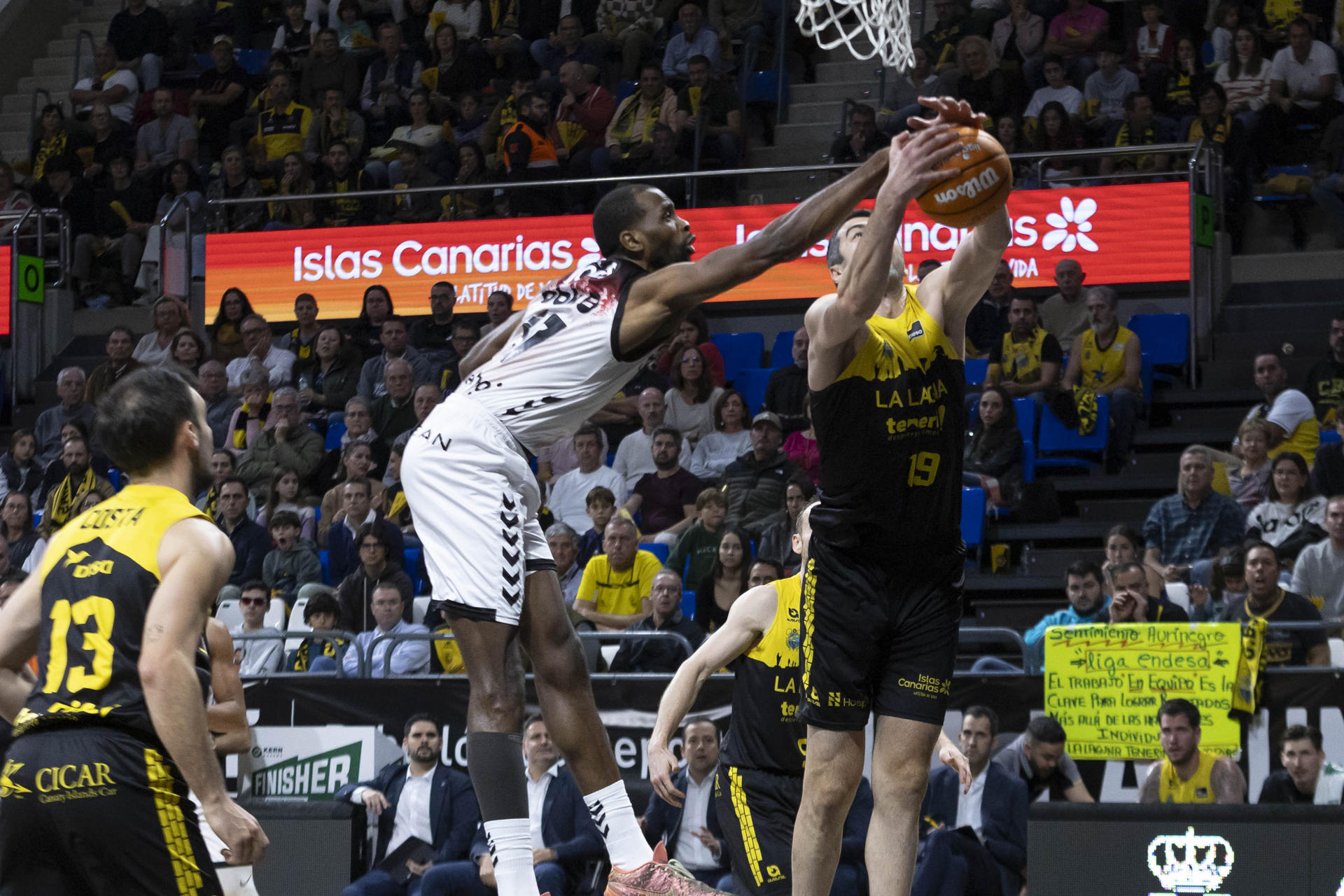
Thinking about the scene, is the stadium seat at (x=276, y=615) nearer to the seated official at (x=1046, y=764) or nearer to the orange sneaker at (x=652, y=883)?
the seated official at (x=1046, y=764)

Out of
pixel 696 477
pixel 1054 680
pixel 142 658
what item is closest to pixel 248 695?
pixel 696 477

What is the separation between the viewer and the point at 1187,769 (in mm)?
8992

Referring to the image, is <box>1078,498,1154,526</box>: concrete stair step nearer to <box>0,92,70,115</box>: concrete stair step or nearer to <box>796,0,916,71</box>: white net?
<box>796,0,916,71</box>: white net

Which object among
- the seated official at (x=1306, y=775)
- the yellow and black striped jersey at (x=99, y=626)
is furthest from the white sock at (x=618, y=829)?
the seated official at (x=1306, y=775)

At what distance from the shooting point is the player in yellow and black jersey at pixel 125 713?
406 cm

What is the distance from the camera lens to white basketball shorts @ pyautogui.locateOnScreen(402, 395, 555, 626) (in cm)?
514

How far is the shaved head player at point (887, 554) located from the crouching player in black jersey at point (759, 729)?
1182 mm

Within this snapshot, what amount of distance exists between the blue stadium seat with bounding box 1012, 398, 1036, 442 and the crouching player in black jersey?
677cm

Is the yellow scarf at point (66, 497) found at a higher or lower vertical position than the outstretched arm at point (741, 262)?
lower

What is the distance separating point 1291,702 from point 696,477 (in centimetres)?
529

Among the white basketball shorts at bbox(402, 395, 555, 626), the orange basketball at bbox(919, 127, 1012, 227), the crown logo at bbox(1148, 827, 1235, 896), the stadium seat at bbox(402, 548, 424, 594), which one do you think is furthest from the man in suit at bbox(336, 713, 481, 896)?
the orange basketball at bbox(919, 127, 1012, 227)

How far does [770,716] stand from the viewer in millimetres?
6641

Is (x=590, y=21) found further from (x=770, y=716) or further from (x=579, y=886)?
(x=770, y=716)

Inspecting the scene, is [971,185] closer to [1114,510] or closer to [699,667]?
[699,667]
